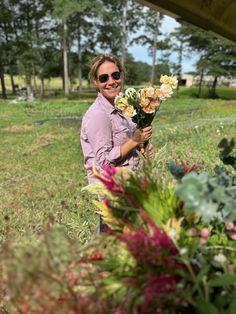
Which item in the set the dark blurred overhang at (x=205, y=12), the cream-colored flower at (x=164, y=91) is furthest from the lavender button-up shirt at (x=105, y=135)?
the dark blurred overhang at (x=205, y=12)

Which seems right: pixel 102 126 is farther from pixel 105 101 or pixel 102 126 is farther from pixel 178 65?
pixel 178 65

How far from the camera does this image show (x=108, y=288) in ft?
3.55

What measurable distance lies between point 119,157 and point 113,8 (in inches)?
1917

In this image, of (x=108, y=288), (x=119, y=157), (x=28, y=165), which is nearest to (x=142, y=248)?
(x=108, y=288)

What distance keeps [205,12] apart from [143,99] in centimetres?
87

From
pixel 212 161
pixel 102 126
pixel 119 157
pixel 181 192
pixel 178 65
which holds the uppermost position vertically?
pixel 181 192

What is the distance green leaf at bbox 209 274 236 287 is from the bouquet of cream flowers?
1.51m

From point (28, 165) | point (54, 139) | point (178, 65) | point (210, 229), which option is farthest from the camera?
point (178, 65)

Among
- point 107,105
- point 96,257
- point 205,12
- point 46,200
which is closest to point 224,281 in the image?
point 96,257

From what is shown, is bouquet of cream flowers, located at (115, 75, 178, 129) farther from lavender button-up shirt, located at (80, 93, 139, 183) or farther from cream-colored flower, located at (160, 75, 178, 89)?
lavender button-up shirt, located at (80, 93, 139, 183)

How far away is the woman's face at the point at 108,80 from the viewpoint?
287cm

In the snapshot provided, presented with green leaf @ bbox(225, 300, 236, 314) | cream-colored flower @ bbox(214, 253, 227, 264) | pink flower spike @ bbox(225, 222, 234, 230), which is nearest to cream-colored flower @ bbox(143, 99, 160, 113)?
pink flower spike @ bbox(225, 222, 234, 230)

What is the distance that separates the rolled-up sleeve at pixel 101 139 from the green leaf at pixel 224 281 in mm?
1604

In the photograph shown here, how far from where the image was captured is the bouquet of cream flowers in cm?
250
